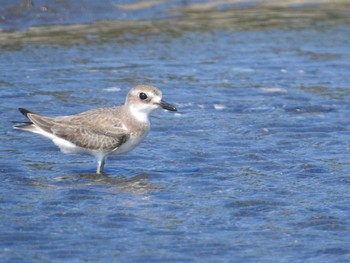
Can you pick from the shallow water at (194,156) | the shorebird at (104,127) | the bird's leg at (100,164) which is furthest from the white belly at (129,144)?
the shallow water at (194,156)

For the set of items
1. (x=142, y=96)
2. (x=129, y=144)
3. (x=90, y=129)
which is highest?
(x=142, y=96)

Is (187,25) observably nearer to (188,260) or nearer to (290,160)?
(290,160)

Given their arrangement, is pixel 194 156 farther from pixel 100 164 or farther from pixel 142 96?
pixel 100 164

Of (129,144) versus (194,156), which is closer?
(129,144)

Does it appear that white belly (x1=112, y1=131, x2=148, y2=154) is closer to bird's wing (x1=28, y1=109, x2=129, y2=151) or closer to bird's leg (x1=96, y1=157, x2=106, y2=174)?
bird's wing (x1=28, y1=109, x2=129, y2=151)

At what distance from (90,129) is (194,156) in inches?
54.8

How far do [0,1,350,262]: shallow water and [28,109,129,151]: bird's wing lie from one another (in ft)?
1.25

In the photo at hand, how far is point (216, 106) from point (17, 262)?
19.6ft

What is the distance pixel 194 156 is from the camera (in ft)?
38.2

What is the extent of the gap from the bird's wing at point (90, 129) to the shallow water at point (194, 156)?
382 mm

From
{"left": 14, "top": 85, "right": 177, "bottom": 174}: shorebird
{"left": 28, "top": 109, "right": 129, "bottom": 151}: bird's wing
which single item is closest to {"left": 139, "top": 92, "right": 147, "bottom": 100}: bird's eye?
{"left": 14, "top": 85, "right": 177, "bottom": 174}: shorebird

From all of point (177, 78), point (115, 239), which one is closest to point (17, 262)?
point (115, 239)

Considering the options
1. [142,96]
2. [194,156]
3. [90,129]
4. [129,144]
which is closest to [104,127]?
[90,129]

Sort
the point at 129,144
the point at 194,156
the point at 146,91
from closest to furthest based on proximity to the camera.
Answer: the point at 129,144 < the point at 146,91 < the point at 194,156
